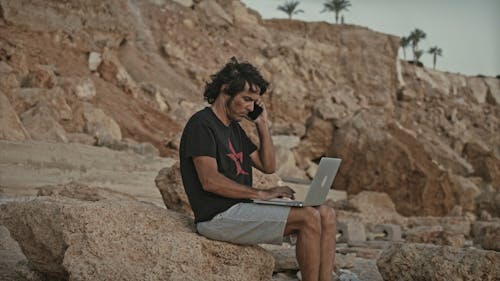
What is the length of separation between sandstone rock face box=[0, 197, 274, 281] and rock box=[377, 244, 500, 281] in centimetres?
142

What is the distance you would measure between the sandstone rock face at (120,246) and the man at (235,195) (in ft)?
0.54

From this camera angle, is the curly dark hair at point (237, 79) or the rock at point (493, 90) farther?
the rock at point (493, 90)

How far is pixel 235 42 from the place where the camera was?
37.4 m

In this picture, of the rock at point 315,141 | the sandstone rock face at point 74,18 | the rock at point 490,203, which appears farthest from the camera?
the sandstone rock face at point 74,18

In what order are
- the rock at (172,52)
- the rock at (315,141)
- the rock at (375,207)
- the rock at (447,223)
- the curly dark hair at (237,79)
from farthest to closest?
1. the rock at (172,52)
2. the rock at (315,141)
3. the rock at (375,207)
4. the rock at (447,223)
5. the curly dark hair at (237,79)

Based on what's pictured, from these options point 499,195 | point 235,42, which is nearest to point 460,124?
point 235,42

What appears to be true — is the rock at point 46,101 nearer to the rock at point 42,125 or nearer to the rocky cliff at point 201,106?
the rocky cliff at point 201,106

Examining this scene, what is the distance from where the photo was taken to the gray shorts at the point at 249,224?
4.26m

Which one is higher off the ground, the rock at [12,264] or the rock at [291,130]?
the rock at [12,264]

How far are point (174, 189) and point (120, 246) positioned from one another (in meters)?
2.55

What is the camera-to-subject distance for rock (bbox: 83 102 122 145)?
19266 millimetres

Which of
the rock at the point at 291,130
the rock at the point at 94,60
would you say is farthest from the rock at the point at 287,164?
the rock at the point at 94,60

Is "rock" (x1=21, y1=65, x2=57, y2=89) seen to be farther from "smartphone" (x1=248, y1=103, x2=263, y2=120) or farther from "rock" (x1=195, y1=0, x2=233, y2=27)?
"rock" (x1=195, y1=0, x2=233, y2=27)

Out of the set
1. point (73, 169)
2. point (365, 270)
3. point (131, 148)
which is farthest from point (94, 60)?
point (365, 270)
